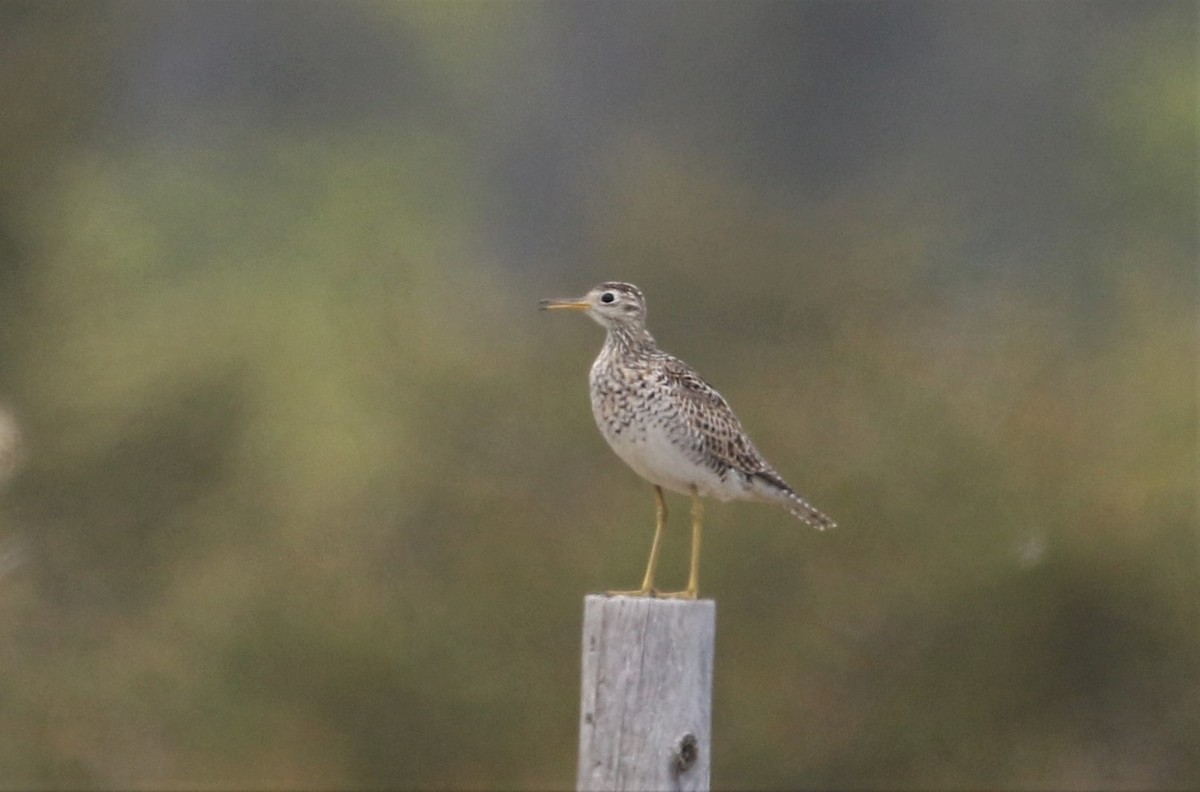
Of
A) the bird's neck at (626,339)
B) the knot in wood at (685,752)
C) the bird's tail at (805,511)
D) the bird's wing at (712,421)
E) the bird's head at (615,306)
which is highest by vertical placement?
the bird's head at (615,306)

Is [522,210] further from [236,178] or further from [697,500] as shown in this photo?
[697,500]

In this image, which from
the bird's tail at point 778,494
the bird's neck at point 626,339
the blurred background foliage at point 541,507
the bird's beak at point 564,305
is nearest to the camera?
the bird's beak at point 564,305

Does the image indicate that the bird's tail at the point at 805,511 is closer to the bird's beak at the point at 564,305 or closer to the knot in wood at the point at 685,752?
the bird's beak at the point at 564,305

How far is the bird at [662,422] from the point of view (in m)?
11.5

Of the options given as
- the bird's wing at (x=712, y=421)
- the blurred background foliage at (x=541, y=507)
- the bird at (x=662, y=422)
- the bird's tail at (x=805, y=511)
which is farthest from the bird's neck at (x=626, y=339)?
the blurred background foliage at (x=541, y=507)

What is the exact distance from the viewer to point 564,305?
11.8 m

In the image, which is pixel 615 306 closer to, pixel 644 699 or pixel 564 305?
pixel 564 305

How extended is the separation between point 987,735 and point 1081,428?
385 centimetres

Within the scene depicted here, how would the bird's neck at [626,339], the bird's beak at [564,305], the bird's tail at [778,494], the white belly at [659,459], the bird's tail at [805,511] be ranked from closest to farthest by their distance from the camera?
1. the white belly at [659,459]
2. the bird's beak at [564,305]
3. the bird's neck at [626,339]
4. the bird's tail at [778,494]
5. the bird's tail at [805,511]

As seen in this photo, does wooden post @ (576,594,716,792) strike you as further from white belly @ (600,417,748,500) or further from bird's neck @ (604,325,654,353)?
bird's neck @ (604,325,654,353)

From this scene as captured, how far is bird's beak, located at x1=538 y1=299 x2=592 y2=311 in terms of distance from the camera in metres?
11.7

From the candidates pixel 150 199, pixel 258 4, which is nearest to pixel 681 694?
pixel 150 199

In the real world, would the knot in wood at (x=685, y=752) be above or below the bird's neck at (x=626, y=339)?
below

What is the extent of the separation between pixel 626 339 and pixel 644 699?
3.74 metres
